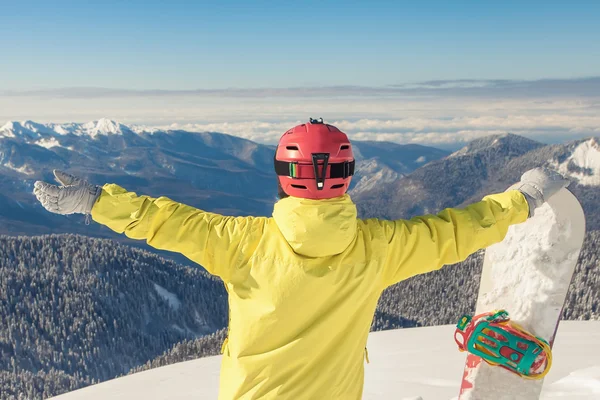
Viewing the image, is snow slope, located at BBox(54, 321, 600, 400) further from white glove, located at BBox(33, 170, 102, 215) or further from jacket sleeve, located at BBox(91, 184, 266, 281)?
white glove, located at BBox(33, 170, 102, 215)

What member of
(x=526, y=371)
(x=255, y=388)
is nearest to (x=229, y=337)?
(x=255, y=388)

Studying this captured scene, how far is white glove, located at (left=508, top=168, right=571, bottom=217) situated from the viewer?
4.53m

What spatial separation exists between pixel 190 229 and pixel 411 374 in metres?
8.68

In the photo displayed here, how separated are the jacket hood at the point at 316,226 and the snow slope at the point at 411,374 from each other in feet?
21.6

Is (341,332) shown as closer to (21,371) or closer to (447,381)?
(447,381)

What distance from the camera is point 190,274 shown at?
6117 inches

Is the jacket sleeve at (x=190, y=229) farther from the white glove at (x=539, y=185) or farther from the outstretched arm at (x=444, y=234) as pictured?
the white glove at (x=539, y=185)

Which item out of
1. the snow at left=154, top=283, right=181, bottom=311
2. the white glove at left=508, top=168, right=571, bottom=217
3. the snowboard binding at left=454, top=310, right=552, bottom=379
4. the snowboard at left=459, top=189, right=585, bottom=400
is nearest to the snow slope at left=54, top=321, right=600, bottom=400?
the snowboard at left=459, top=189, right=585, bottom=400

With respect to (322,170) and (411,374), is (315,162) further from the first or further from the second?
(411,374)

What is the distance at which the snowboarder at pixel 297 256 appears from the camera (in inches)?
135

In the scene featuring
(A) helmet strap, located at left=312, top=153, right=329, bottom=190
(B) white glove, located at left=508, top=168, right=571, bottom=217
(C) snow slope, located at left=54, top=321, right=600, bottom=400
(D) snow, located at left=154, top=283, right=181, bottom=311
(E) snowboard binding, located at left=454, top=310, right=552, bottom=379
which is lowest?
(D) snow, located at left=154, top=283, right=181, bottom=311

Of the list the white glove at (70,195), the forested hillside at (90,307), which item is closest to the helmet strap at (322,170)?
the white glove at (70,195)

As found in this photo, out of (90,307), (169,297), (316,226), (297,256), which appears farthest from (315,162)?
(169,297)

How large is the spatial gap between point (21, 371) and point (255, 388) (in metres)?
132
